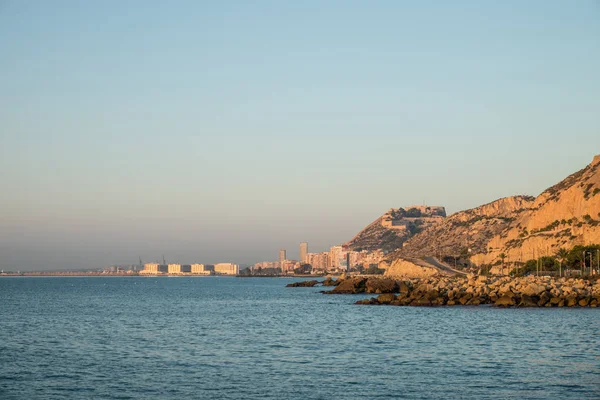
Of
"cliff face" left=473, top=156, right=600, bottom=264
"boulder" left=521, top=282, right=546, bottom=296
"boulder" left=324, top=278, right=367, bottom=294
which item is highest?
"cliff face" left=473, top=156, right=600, bottom=264

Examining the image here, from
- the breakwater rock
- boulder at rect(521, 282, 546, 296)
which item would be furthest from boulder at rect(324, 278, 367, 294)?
boulder at rect(521, 282, 546, 296)

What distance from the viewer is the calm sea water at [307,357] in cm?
2819

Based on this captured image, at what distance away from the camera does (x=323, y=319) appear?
61.9m

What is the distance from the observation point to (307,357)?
37156 millimetres

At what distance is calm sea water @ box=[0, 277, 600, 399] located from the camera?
2819cm

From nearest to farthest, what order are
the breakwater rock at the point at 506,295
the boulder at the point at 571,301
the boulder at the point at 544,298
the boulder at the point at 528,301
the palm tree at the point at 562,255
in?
the boulder at the point at 571,301 → the boulder at the point at 528,301 → the boulder at the point at 544,298 → the breakwater rock at the point at 506,295 → the palm tree at the point at 562,255

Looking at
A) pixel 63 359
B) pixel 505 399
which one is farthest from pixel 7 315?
pixel 505 399

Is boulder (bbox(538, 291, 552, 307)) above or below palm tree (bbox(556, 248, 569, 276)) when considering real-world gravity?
below

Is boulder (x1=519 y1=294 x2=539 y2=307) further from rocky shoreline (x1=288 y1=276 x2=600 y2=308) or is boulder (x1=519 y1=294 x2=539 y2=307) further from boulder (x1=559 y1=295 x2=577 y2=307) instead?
boulder (x1=559 y1=295 x2=577 y2=307)

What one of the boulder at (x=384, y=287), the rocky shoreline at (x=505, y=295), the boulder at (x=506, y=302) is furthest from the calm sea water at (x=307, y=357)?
the boulder at (x=384, y=287)

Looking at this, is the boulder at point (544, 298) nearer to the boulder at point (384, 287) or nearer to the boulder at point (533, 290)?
the boulder at point (533, 290)

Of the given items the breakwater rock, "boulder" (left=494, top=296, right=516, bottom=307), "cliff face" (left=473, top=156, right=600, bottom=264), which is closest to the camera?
the breakwater rock

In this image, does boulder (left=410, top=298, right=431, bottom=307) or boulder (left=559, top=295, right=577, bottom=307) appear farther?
boulder (left=410, top=298, right=431, bottom=307)

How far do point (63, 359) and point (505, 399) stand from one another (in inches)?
903
